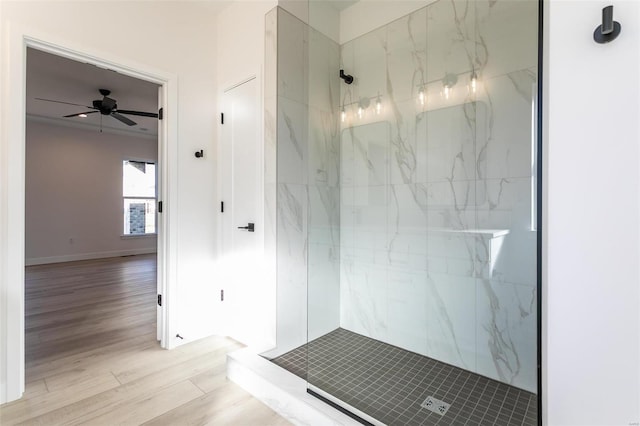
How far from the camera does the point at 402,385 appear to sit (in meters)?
1.84

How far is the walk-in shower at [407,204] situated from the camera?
181 cm

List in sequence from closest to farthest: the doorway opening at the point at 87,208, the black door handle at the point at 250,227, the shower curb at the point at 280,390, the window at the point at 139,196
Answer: the shower curb at the point at 280,390 < the black door handle at the point at 250,227 < the doorway opening at the point at 87,208 < the window at the point at 139,196

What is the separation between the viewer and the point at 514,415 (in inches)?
61.0

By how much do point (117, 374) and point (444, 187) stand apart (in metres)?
2.54

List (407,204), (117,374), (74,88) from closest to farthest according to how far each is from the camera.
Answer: (117,374), (407,204), (74,88)

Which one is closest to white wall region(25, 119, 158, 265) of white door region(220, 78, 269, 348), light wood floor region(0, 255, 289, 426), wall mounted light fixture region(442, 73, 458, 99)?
light wood floor region(0, 255, 289, 426)

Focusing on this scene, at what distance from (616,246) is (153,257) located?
24.1 feet

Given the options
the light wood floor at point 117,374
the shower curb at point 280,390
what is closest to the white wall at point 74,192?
the light wood floor at point 117,374

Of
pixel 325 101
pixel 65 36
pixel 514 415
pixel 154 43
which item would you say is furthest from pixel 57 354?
pixel 514 415

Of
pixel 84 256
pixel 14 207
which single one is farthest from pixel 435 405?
pixel 84 256

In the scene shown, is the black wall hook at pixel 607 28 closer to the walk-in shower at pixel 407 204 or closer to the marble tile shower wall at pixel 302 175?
the walk-in shower at pixel 407 204

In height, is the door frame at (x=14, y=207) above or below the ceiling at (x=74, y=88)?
below

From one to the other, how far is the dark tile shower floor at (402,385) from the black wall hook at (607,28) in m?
1.32

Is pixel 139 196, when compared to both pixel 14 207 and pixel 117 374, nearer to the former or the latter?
pixel 14 207
